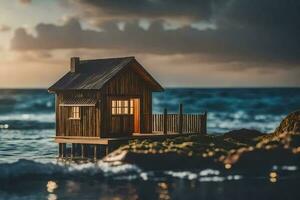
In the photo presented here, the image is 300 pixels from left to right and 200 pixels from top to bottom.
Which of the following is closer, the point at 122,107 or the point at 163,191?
the point at 163,191

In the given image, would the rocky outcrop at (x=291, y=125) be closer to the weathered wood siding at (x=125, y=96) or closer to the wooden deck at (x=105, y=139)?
the wooden deck at (x=105, y=139)

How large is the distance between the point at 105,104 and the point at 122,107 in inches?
61.5

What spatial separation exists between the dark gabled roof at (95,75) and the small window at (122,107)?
5.43 feet

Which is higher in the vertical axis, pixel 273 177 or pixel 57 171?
pixel 57 171

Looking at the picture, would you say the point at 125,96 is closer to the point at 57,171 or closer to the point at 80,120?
the point at 80,120

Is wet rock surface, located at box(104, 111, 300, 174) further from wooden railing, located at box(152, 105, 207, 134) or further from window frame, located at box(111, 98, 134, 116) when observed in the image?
wooden railing, located at box(152, 105, 207, 134)

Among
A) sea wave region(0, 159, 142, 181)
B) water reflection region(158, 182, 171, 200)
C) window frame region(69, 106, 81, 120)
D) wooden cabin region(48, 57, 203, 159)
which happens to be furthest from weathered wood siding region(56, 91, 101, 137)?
water reflection region(158, 182, 171, 200)

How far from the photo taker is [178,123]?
46875mm

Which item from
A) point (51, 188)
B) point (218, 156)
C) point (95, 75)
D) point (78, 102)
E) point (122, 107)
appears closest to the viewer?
point (51, 188)

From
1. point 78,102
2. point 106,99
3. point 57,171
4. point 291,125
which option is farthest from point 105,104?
point 291,125

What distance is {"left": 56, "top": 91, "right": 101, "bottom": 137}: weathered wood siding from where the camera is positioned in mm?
43094

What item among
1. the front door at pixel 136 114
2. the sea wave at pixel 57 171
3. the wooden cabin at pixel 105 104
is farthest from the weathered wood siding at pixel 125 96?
the sea wave at pixel 57 171

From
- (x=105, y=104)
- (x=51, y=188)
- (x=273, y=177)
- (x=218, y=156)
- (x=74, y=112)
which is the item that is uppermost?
(x=105, y=104)

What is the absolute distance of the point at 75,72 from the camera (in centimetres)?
4722
